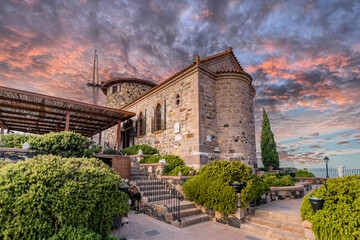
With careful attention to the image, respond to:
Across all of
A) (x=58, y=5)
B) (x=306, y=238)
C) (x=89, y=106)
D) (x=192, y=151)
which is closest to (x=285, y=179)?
(x=192, y=151)

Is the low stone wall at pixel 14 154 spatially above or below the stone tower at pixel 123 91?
below

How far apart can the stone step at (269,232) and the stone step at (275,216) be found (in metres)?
0.55

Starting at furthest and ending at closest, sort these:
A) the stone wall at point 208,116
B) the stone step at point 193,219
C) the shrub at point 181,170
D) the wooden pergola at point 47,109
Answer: the stone wall at point 208,116 → the wooden pergola at point 47,109 → the shrub at point 181,170 → the stone step at point 193,219

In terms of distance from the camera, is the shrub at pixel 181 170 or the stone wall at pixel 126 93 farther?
the stone wall at pixel 126 93

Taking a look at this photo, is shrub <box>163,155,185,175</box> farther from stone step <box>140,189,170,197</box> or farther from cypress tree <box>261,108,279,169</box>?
cypress tree <box>261,108,279,169</box>

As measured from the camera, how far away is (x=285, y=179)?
10.1 m

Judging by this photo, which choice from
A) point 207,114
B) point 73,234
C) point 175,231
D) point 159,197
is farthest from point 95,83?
point 73,234

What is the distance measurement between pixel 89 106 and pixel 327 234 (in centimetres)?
1165

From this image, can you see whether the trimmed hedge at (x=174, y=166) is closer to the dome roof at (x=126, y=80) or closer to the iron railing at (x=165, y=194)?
the iron railing at (x=165, y=194)

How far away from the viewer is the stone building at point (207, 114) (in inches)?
422

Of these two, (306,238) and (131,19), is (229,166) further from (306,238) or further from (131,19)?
(131,19)

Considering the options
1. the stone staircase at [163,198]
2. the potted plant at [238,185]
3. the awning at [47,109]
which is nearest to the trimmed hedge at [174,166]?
the stone staircase at [163,198]

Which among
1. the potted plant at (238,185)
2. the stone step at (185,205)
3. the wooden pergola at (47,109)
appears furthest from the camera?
the wooden pergola at (47,109)

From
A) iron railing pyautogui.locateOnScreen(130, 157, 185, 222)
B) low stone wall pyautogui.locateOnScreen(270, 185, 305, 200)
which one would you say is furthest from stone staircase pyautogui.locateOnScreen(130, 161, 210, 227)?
low stone wall pyautogui.locateOnScreen(270, 185, 305, 200)
